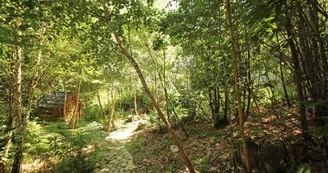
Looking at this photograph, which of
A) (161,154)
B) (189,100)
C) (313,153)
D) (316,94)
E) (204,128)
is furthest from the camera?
(189,100)

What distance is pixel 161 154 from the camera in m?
4.80

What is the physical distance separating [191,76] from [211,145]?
198 cm

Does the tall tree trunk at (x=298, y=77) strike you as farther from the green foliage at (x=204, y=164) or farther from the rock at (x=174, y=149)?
the rock at (x=174, y=149)

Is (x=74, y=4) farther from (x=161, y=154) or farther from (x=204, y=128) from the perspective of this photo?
(x=204, y=128)

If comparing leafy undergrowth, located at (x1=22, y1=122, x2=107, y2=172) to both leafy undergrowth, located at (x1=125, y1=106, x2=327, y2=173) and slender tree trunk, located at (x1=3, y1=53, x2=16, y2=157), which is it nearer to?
slender tree trunk, located at (x1=3, y1=53, x2=16, y2=157)

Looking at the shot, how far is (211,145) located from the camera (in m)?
4.01

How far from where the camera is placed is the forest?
1935 millimetres

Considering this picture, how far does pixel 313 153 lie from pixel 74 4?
3495mm

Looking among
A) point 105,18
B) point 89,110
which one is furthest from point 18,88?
point 89,110

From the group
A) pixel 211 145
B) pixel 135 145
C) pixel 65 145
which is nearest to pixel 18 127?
pixel 65 145

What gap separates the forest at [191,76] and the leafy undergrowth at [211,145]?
3 centimetres

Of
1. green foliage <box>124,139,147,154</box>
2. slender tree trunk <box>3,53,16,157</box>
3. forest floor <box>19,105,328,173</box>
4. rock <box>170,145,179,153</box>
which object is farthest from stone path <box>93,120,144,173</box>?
slender tree trunk <box>3,53,16,157</box>

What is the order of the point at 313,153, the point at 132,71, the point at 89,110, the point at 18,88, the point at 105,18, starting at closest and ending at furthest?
the point at 313,153 → the point at 105,18 → the point at 18,88 → the point at 132,71 → the point at 89,110

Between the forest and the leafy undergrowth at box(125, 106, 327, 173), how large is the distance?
3cm
